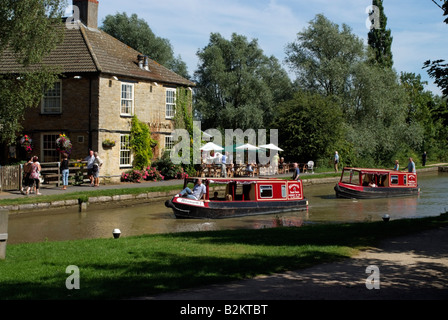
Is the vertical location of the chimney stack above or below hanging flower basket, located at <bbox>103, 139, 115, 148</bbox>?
above

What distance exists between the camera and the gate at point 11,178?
23.8 metres

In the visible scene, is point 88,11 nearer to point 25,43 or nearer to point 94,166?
point 25,43

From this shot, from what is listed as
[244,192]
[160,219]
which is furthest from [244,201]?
[160,219]

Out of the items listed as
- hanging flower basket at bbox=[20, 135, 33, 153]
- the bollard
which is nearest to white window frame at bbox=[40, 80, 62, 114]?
hanging flower basket at bbox=[20, 135, 33, 153]

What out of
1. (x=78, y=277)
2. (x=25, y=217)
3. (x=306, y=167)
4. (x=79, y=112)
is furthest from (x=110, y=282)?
(x=306, y=167)

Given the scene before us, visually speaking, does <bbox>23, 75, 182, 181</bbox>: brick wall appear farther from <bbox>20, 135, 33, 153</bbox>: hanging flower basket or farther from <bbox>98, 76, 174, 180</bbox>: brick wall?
<bbox>20, 135, 33, 153</bbox>: hanging flower basket

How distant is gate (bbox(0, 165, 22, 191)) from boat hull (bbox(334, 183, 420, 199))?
16931 mm

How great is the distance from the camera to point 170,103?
34.2 meters

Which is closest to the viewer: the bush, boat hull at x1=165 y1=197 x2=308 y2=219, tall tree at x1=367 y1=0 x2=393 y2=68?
boat hull at x1=165 y1=197 x2=308 y2=219

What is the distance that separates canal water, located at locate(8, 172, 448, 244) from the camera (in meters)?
16.7

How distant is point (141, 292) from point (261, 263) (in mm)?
2541

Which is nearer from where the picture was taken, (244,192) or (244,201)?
(244,201)

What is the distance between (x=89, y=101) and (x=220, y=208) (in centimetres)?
1290

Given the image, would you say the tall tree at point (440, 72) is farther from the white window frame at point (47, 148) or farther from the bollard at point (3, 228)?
the white window frame at point (47, 148)
